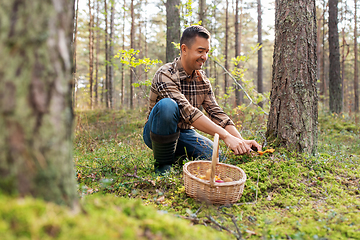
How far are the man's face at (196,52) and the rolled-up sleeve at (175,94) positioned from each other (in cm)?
38

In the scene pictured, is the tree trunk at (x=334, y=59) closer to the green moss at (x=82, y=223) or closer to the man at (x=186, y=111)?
the man at (x=186, y=111)

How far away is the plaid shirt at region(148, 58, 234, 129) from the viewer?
2.80 meters

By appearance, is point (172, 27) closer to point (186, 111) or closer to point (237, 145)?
point (186, 111)

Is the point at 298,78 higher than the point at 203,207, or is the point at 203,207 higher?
the point at 298,78

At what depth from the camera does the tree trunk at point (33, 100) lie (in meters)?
0.81

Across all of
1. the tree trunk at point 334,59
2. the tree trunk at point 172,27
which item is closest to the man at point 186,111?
the tree trunk at point 172,27

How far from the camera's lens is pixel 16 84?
0.82 m

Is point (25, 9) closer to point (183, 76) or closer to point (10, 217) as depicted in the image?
point (10, 217)

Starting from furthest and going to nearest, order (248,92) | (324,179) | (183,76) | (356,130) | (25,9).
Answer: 1. (356,130)
2. (248,92)
3. (183,76)
4. (324,179)
5. (25,9)

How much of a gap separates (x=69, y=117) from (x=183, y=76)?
242cm

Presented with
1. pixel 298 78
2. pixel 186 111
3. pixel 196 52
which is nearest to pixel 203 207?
pixel 186 111

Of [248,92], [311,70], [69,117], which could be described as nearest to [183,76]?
[311,70]

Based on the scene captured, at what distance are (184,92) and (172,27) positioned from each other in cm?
350

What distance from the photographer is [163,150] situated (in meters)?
2.89
